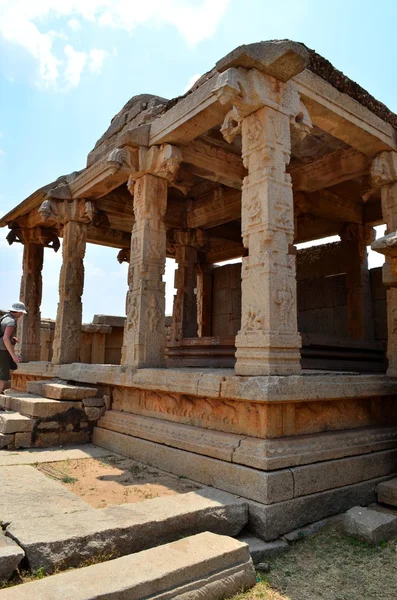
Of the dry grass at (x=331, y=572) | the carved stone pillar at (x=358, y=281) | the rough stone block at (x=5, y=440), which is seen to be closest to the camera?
the dry grass at (x=331, y=572)

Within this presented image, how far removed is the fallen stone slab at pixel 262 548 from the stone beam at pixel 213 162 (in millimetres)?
4757

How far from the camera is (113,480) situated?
438 centimetres

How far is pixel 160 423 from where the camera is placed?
510 centimetres

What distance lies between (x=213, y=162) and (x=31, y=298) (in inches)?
216

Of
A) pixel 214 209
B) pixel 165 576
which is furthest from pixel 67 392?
pixel 214 209

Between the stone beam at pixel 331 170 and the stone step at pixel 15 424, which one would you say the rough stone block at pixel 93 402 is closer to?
the stone step at pixel 15 424

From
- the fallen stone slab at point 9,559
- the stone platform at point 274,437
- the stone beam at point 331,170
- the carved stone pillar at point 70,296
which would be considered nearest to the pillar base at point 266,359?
the stone platform at point 274,437

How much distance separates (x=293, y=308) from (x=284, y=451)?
4.27 feet

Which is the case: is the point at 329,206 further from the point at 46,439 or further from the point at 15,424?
the point at 15,424

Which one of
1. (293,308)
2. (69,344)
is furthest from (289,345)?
(69,344)

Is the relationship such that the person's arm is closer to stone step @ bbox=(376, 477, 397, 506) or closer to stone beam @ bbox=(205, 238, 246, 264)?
stone step @ bbox=(376, 477, 397, 506)

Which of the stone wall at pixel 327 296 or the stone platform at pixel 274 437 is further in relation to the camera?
the stone wall at pixel 327 296

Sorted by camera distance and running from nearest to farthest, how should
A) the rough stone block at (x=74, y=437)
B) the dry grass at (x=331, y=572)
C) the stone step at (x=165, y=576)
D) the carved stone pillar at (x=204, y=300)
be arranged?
the stone step at (x=165, y=576), the dry grass at (x=331, y=572), the rough stone block at (x=74, y=437), the carved stone pillar at (x=204, y=300)

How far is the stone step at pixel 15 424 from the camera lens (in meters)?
5.54
